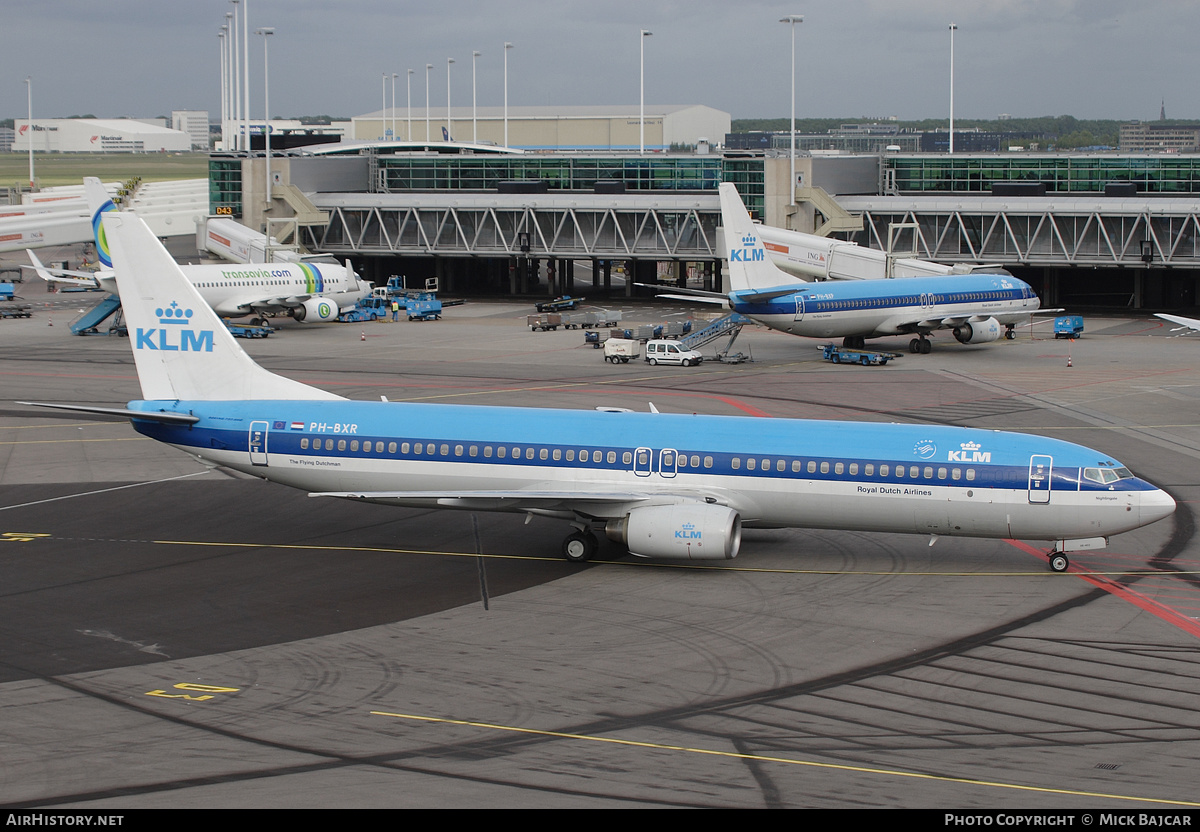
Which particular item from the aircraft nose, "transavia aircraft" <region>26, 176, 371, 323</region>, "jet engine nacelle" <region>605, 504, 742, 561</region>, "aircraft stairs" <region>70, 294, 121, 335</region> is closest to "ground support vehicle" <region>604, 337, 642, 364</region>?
"transavia aircraft" <region>26, 176, 371, 323</region>

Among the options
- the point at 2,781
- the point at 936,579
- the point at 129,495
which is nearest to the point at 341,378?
the point at 129,495

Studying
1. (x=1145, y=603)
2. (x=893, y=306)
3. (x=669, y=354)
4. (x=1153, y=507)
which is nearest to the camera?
(x=1145, y=603)

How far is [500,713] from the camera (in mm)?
25188

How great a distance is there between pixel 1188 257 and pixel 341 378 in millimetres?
74146

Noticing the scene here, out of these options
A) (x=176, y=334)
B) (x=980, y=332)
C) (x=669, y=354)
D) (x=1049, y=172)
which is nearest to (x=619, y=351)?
(x=669, y=354)

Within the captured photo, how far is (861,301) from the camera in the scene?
84750mm

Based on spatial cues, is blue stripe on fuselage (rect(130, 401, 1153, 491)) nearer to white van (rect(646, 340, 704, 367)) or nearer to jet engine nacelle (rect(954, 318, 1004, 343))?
white van (rect(646, 340, 704, 367))

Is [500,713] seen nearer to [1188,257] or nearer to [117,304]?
[117,304]

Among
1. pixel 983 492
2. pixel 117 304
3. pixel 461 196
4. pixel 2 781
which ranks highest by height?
pixel 461 196

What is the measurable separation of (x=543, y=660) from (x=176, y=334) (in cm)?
1910

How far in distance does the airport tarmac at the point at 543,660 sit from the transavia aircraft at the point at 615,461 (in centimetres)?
165

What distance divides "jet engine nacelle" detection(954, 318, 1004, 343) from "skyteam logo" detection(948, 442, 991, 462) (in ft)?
181

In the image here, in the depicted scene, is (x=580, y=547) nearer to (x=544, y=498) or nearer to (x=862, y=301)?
(x=544, y=498)

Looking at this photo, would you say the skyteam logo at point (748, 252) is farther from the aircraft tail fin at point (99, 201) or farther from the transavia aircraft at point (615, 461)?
the aircraft tail fin at point (99, 201)
